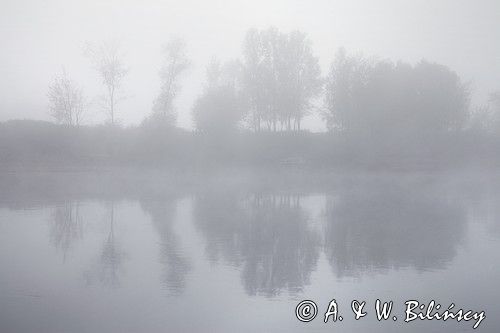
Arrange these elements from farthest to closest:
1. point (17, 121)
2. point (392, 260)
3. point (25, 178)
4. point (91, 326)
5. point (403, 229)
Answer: point (17, 121)
point (25, 178)
point (403, 229)
point (392, 260)
point (91, 326)

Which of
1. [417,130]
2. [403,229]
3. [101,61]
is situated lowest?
[403,229]

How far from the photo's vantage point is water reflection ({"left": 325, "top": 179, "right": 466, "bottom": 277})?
45.5ft

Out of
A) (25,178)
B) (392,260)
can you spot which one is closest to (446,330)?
(392,260)

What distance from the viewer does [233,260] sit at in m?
13.7

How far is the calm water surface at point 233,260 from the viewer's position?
9531 millimetres

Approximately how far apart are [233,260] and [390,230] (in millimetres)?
7218

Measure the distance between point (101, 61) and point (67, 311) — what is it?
4848cm

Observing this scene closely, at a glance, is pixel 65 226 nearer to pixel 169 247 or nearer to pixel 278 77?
pixel 169 247

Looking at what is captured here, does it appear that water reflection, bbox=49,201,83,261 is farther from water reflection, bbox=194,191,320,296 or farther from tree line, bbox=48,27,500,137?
tree line, bbox=48,27,500,137

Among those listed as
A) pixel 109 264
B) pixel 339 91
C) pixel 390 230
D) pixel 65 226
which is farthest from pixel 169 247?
pixel 339 91

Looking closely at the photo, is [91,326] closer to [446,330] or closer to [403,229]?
[446,330]

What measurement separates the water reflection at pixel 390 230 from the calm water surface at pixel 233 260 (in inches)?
2.3

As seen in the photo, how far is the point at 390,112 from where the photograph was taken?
6103cm

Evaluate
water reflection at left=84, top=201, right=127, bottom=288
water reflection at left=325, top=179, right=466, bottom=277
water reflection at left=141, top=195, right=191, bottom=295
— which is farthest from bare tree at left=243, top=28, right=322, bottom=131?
water reflection at left=84, top=201, right=127, bottom=288
